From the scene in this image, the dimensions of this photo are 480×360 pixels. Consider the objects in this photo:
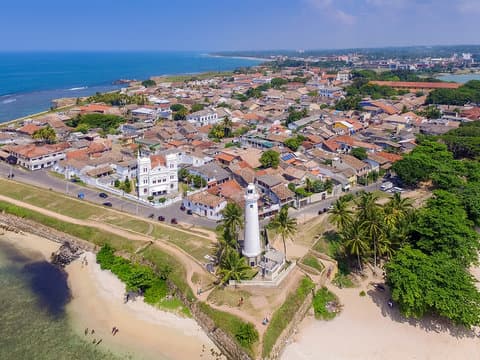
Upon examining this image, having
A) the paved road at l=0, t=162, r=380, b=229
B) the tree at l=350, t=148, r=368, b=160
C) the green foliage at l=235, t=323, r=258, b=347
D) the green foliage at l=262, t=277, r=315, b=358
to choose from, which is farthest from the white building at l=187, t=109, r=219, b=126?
the green foliage at l=235, t=323, r=258, b=347

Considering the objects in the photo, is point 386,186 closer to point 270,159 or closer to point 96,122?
point 270,159

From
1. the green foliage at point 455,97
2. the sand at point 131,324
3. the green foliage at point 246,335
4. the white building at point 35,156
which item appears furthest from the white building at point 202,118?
the green foliage at point 455,97

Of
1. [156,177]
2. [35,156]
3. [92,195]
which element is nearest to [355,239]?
[156,177]

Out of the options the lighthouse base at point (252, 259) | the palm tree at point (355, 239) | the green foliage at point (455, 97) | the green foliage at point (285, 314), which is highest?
the green foliage at point (455, 97)

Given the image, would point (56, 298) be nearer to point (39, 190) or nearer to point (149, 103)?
point (39, 190)

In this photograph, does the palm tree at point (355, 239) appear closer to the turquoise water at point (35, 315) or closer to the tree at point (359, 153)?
the turquoise water at point (35, 315)
